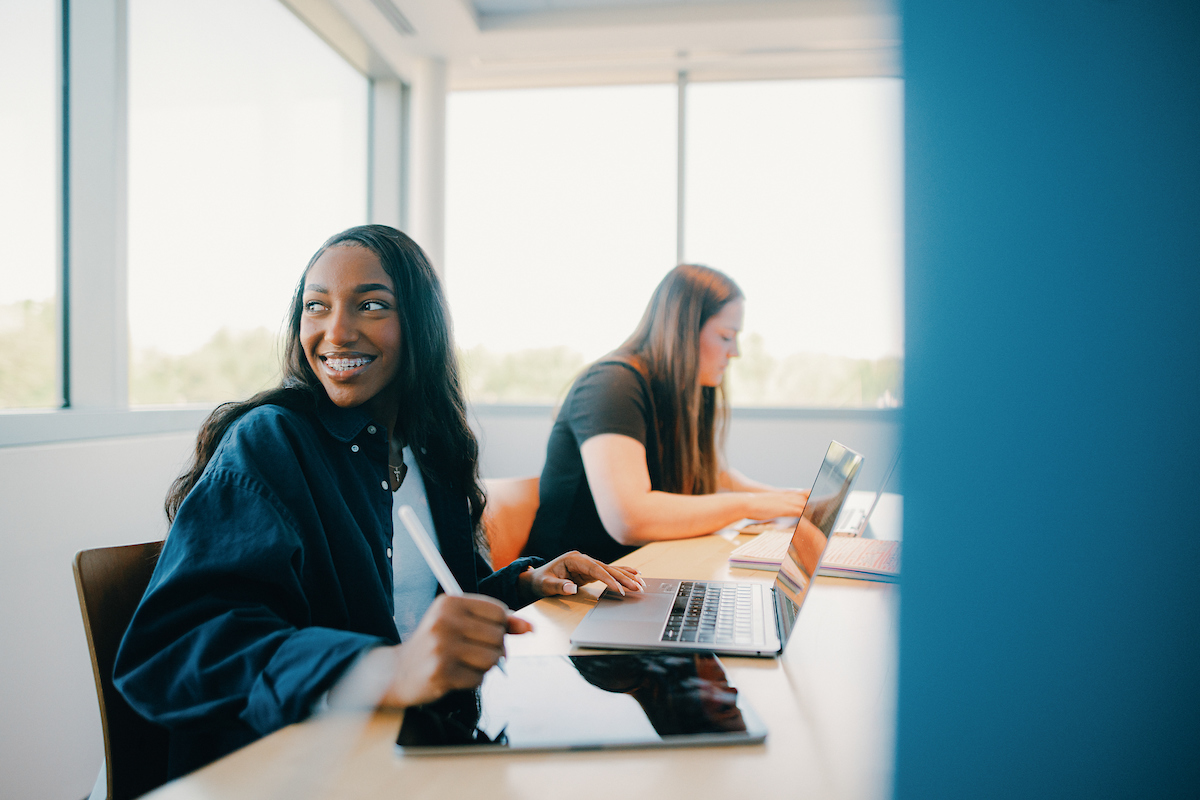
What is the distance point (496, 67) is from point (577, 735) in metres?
3.79

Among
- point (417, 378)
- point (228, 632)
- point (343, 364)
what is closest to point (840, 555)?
point (417, 378)

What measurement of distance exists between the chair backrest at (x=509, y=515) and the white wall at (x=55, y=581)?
823 mm

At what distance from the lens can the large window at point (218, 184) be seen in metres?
2.03

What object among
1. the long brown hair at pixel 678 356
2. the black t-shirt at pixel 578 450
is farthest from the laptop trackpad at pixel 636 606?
the long brown hair at pixel 678 356

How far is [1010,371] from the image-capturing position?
0.86 feet

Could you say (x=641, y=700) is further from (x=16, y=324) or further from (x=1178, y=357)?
(x=16, y=324)

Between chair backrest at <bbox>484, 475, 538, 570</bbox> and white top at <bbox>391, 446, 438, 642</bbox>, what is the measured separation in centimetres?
39

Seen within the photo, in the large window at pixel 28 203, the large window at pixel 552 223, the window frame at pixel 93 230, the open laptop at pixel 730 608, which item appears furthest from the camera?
the large window at pixel 552 223

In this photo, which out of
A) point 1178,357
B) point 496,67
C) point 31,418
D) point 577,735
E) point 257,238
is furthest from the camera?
point 496,67

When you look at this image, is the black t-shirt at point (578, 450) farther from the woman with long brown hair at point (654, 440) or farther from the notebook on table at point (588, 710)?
the notebook on table at point (588, 710)

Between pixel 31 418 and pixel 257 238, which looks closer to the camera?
pixel 31 418

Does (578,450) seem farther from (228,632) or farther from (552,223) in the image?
(552,223)

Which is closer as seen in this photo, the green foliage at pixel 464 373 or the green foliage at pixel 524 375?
the green foliage at pixel 464 373

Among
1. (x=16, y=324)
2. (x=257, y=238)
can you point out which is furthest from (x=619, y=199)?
(x=16, y=324)
